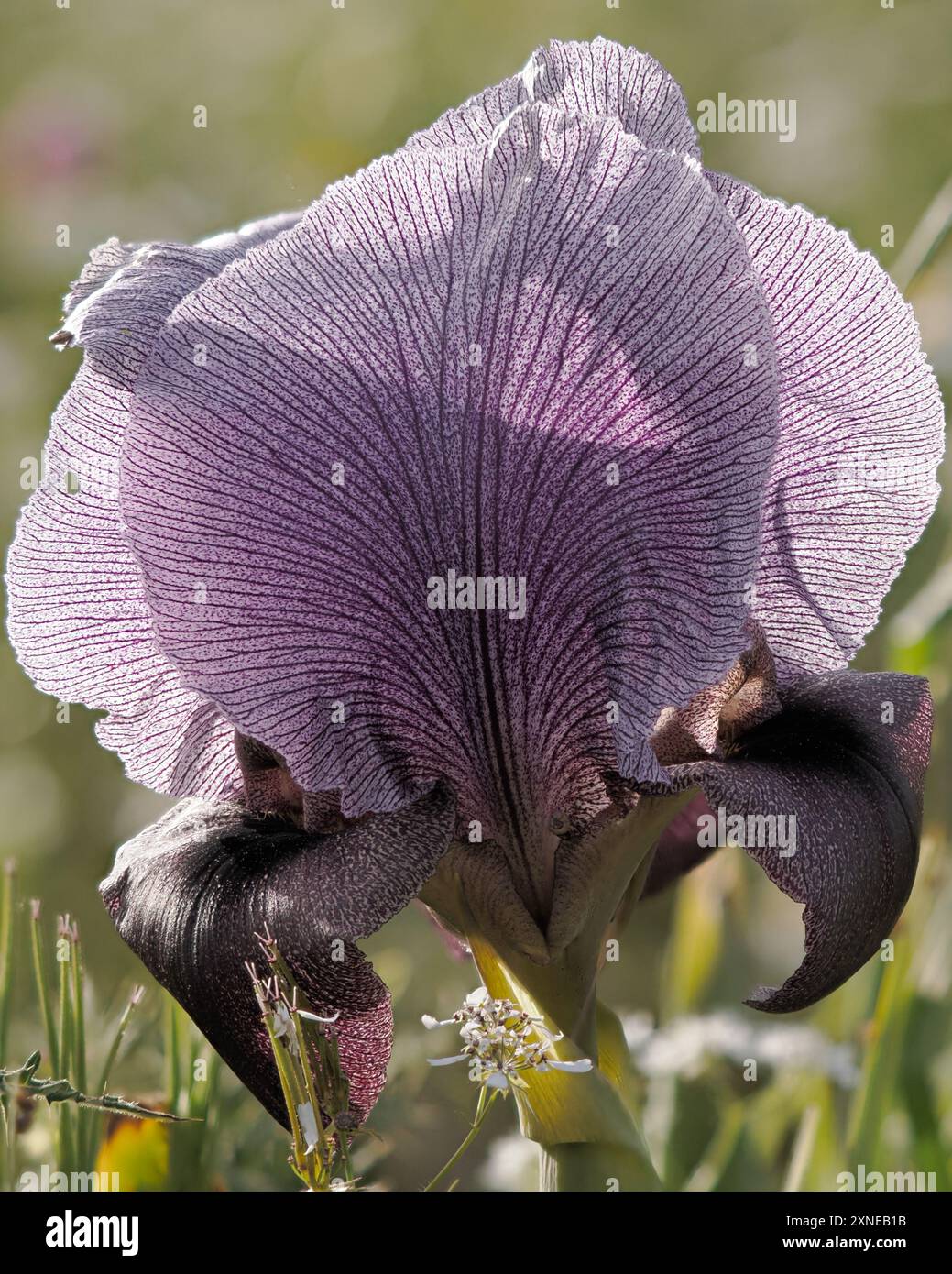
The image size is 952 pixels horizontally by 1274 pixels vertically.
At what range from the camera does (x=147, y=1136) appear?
665 mm

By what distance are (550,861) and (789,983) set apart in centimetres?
10

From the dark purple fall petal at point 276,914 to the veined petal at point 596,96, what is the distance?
0.26 meters

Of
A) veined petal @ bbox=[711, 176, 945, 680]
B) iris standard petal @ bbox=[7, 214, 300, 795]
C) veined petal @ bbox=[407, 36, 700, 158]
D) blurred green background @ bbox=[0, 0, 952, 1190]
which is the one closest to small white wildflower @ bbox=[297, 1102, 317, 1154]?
iris standard petal @ bbox=[7, 214, 300, 795]

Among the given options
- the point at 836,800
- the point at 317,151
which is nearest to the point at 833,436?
the point at 836,800

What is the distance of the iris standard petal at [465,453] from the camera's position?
0.44 metres

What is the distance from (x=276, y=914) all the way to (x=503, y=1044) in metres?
0.10

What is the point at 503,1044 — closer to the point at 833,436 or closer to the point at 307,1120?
the point at 307,1120

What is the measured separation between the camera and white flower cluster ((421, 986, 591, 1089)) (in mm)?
483

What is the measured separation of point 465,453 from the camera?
1.49 ft

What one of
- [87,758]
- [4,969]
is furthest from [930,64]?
[4,969]

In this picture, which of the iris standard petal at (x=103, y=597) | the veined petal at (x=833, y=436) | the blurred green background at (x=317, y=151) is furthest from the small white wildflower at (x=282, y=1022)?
the blurred green background at (x=317, y=151)

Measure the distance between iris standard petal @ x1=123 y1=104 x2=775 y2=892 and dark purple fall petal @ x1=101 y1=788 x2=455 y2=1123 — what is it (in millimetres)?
26

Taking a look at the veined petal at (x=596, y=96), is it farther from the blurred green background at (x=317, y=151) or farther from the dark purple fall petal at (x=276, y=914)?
the blurred green background at (x=317, y=151)

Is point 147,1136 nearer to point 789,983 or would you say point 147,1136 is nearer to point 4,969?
point 4,969
